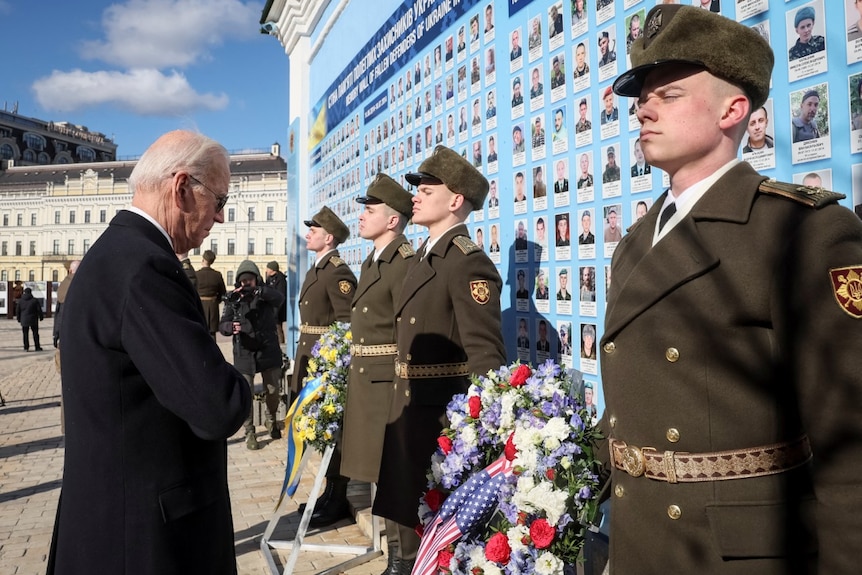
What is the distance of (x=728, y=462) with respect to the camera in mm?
1514

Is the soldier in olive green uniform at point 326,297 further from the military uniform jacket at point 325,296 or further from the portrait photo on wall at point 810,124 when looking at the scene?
the portrait photo on wall at point 810,124

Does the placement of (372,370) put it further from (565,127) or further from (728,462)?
(728,462)

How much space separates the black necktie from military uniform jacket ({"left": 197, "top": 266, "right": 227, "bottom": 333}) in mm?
9753

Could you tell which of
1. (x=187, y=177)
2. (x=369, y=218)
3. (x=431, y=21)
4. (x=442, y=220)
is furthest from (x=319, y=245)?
(x=187, y=177)

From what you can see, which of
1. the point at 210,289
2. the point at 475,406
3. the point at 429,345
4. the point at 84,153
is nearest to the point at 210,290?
the point at 210,289

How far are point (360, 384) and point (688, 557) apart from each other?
296 centimetres

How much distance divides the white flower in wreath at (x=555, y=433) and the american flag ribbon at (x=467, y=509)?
0.18 m

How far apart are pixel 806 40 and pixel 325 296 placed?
14.6 feet

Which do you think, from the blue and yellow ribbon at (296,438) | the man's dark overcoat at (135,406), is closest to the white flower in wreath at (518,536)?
the man's dark overcoat at (135,406)

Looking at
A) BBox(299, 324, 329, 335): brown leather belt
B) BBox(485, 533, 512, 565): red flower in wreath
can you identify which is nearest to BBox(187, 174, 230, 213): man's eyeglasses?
BBox(485, 533, 512, 565): red flower in wreath

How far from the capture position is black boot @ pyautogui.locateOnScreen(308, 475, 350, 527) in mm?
5219

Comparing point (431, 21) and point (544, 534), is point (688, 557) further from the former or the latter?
point (431, 21)

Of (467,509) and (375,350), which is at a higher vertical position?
(375,350)

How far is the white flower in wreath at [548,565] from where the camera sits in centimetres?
201
